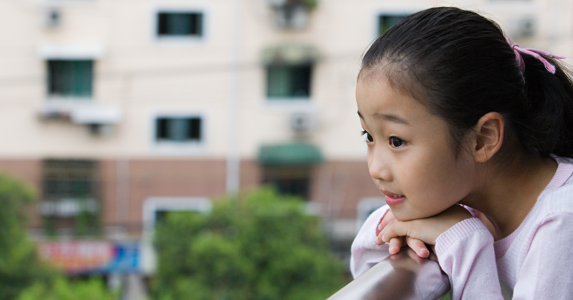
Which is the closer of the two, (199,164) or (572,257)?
(572,257)

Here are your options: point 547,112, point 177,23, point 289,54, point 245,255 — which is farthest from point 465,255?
point 177,23

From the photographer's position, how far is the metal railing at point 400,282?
28cm

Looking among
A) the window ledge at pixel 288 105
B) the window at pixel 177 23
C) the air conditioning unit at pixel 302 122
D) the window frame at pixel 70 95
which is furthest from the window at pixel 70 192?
the air conditioning unit at pixel 302 122

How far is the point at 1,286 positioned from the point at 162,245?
96 cm

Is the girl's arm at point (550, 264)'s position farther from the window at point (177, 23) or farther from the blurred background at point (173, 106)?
the window at point (177, 23)

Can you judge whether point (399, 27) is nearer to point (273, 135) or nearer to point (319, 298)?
point (319, 298)

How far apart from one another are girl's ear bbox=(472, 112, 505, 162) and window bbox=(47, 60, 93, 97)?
518cm

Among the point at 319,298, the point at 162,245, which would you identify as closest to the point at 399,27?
the point at 319,298

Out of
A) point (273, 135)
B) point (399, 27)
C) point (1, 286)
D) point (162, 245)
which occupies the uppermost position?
point (399, 27)

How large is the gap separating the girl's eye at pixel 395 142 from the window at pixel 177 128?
507 cm

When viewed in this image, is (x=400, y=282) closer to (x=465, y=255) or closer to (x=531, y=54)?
(x=465, y=255)

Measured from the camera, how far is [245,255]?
3.15 metres

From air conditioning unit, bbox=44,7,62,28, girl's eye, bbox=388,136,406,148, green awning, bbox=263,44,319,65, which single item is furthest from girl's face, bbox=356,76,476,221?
air conditioning unit, bbox=44,7,62,28

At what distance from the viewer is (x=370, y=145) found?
1.32 ft
